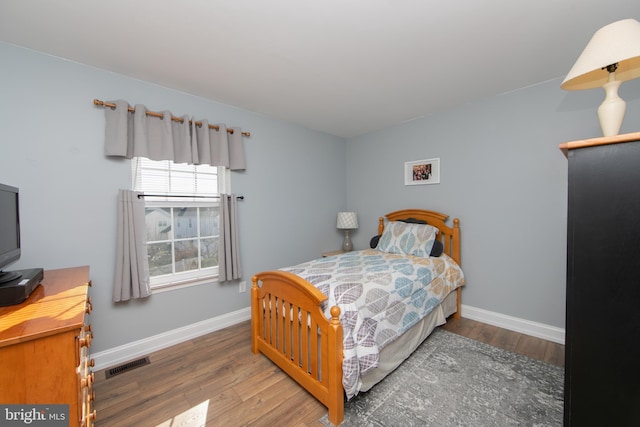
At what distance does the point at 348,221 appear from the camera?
382cm

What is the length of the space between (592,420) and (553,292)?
6.61ft

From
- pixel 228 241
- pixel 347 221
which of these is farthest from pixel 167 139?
pixel 347 221

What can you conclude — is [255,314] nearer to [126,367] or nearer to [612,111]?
[126,367]

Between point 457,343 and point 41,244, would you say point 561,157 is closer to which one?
point 457,343

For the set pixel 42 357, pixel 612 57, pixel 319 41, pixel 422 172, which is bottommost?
pixel 42 357

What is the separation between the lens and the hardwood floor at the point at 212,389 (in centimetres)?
158

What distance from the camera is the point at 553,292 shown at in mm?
2412

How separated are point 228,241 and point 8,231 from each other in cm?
153

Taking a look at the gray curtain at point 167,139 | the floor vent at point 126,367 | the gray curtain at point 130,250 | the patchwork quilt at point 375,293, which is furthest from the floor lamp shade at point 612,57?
the floor vent at point 126,367

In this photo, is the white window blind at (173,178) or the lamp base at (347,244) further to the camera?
the lamp base at (347,244)

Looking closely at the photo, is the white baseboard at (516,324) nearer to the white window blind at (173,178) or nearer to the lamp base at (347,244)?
the lamp base at (347,244)

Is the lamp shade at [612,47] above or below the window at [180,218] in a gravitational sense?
above

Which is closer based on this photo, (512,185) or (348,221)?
(512,185)

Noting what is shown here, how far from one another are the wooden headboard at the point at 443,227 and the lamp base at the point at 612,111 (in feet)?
6.66
